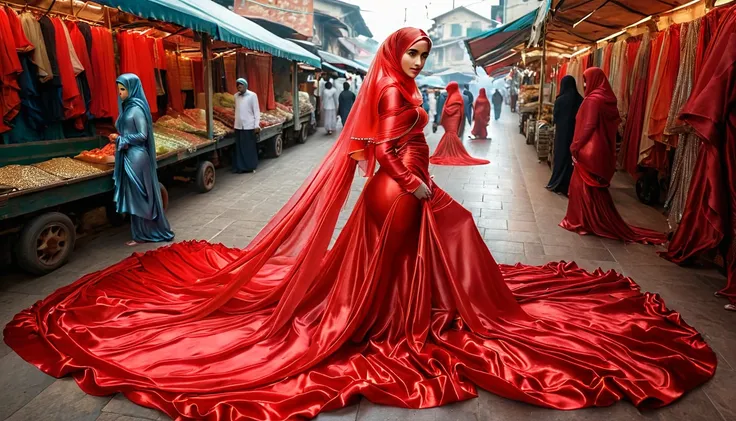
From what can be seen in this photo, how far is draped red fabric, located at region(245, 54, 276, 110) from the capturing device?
12.0m

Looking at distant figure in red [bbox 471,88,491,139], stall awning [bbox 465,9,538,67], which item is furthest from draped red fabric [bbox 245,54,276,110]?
distant figure in red [bbox 471,88,491,139]

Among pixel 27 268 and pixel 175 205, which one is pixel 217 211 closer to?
pixel 175 205

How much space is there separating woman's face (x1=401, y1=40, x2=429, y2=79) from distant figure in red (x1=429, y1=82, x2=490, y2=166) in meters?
7.74

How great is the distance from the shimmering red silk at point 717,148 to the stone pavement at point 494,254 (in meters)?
0.38

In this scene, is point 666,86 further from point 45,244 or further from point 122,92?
point 45,244

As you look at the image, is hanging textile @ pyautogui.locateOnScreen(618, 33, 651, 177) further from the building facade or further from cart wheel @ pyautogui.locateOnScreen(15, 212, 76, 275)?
the building facade

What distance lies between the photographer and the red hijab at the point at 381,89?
295 cm

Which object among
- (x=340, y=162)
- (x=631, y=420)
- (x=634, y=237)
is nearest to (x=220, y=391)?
(x=340, y=162)

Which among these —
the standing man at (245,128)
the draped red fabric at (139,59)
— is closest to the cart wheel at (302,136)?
the standing man at (245,128)

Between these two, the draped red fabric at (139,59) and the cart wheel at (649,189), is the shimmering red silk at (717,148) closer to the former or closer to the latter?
the cart wheel at (649,189)

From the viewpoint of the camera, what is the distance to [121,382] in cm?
262

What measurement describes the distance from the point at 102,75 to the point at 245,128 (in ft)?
10.6

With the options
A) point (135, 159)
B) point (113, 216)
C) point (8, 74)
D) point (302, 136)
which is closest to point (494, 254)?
point (135, 159)

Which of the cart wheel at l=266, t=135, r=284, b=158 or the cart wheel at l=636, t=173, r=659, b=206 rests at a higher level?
the cart wheel at l=266, t=135, r=284, b=158
